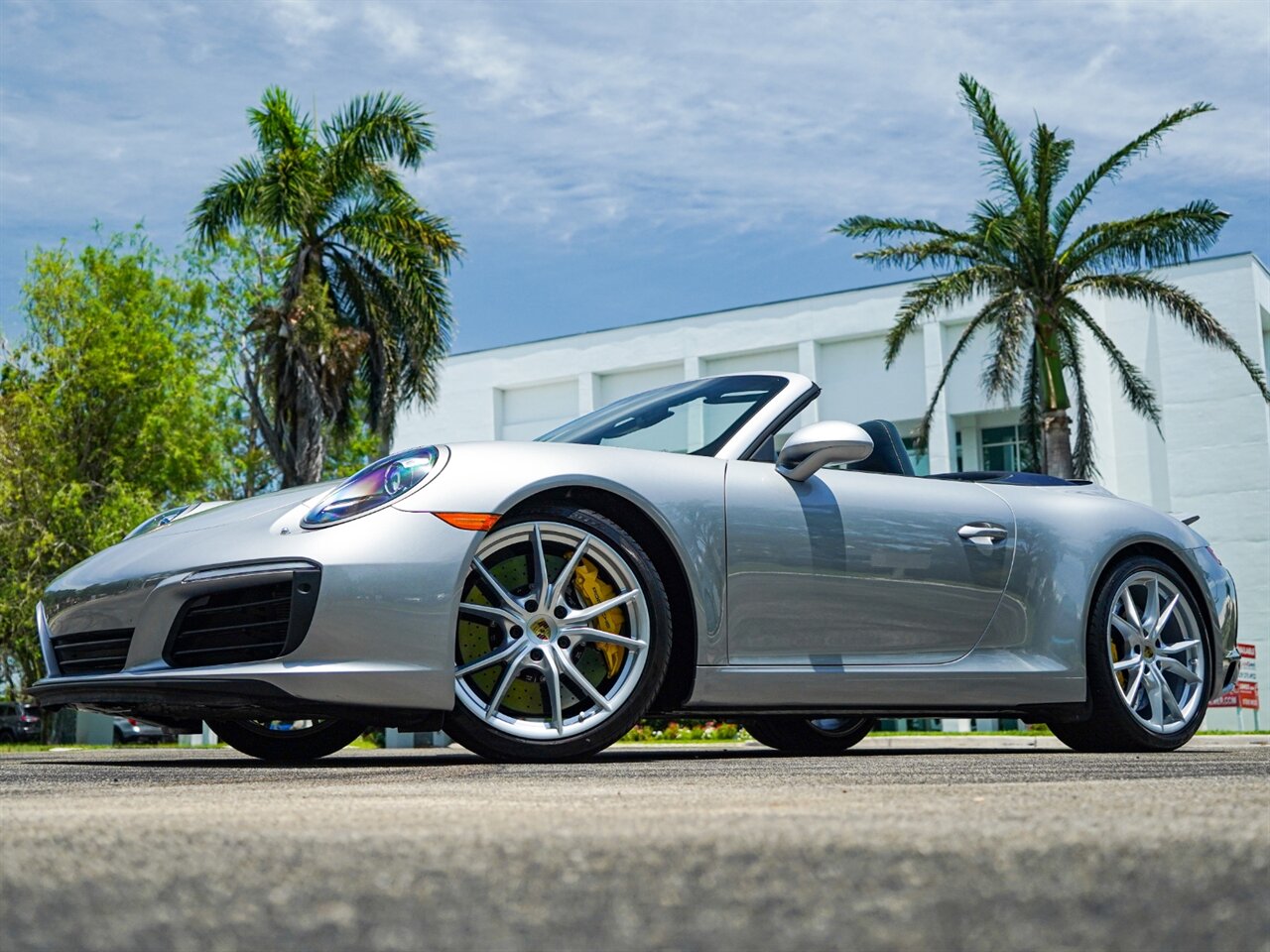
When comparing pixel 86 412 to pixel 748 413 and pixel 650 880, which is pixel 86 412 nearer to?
pixel 748 413

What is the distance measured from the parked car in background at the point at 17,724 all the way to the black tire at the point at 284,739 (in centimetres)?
3239

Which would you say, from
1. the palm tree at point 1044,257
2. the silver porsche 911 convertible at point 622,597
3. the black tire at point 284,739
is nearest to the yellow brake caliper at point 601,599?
the silver porsche 911 convertible at point 622,597

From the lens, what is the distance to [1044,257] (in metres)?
21.6

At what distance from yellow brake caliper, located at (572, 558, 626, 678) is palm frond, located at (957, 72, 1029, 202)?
17.7 meters

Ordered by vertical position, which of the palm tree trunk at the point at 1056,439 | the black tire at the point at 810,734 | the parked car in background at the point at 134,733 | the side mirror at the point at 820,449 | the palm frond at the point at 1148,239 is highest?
the palm frond at the point at 1148,239

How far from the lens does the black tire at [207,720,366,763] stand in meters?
5.52

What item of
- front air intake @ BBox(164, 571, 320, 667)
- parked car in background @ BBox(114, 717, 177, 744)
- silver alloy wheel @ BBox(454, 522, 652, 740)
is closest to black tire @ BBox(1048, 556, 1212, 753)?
silver alloy wheel @ BBox(454, 522, 652, 740)

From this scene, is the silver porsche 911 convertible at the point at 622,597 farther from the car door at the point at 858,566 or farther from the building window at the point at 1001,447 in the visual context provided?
the building window at the point at 1001,447

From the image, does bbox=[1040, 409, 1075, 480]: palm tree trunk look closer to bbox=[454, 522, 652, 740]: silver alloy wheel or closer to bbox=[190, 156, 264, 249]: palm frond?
bbox=[190, 156, 264, 249]: palm frond

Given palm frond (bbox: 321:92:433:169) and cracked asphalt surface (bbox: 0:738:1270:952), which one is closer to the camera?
cracked asphalt surface (bbox: 0:738:1270:952)

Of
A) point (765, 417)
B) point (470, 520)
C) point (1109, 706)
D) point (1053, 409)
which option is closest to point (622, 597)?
point (470, 520)

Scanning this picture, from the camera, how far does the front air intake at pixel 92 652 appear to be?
439cm

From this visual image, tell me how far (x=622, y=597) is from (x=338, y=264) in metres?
20.3

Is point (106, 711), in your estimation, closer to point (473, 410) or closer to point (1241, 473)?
point (1241, 473)
